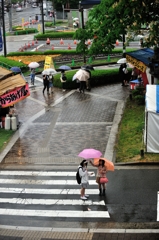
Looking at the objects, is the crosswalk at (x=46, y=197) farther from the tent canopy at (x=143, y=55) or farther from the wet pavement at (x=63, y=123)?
the tent canopy at (x=143, y=55)

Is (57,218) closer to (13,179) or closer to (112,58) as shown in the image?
(13,179)

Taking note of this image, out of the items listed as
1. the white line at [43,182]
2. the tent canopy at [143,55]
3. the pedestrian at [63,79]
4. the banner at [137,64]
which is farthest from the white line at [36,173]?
the pedestrian at [63,79]

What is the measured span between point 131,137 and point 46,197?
6524 millimetres

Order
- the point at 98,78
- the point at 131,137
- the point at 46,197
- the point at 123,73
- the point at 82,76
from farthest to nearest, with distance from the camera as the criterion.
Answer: the point at 98,78 < the point at 123,73 < the point at 82,76 < the point at 131,137 < the point at 46,197

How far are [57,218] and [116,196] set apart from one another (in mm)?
2372

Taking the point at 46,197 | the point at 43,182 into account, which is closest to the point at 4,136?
the point at 43,182

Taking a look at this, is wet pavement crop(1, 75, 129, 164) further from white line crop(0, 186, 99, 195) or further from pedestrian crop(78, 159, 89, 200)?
pedestrian crop(78, 159, 89, 200)

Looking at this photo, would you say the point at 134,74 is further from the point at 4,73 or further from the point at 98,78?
the point at 4,73

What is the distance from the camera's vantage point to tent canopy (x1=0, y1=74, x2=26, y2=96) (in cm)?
2566

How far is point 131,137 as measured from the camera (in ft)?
73.9

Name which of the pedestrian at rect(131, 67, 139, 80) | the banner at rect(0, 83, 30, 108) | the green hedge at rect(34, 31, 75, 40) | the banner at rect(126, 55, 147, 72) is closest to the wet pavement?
the pedestrian at rect(131, 67, 139, 80)

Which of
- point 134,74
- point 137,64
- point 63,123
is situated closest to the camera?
point 63,123

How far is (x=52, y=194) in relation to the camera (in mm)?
17547

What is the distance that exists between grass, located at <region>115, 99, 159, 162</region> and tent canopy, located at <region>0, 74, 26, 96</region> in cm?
579
